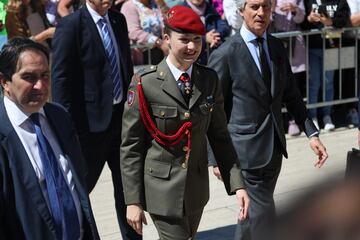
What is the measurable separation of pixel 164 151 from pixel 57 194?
79 cm

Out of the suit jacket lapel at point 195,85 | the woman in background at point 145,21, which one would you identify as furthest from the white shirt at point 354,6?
the suit jacket lapel at point 195,85

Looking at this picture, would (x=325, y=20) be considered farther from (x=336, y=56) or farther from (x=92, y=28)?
(x=92, y=28)

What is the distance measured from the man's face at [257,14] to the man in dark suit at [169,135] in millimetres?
804

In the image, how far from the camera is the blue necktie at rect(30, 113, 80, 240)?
2.84m

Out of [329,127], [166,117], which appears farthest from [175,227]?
[329,127]

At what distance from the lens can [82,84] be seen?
469 centimetres

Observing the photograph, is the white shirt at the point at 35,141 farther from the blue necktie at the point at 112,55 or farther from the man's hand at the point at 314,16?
the man's hand at the point at 314,16

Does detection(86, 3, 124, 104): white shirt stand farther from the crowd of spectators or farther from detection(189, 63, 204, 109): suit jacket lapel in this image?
the crowd of spectators

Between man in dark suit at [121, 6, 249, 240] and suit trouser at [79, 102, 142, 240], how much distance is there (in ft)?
3.95

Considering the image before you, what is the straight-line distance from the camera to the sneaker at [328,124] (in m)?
8.62

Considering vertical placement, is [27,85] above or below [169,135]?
above

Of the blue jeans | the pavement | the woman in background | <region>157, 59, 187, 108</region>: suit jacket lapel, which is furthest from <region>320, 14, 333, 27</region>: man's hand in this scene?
<region>157, 59, 187, 108</region>: suit jacket lapel

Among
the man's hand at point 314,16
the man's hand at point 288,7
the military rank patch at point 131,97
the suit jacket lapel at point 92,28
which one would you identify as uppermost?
the suit jacket lapel at point 92,28

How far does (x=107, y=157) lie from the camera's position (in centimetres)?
480
